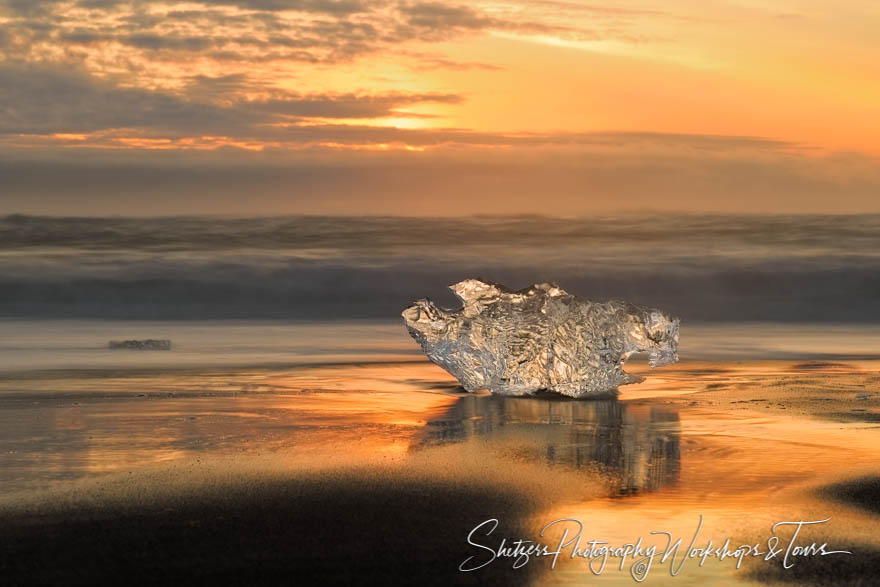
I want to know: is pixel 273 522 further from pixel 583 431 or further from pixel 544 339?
pixel 544 339

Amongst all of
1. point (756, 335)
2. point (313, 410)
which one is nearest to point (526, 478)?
point (313, 410)

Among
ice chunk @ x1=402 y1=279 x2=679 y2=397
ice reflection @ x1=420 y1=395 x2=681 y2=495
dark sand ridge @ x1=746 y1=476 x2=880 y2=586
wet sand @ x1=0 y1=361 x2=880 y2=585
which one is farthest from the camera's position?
ice chunk @ x1=402 y1=279 x2=679 y2=397

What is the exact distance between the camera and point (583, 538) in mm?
4879

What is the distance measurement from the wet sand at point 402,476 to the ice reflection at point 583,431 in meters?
0.03

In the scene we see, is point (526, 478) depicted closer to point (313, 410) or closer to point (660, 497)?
point (660, 497)

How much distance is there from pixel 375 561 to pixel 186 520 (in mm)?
1049

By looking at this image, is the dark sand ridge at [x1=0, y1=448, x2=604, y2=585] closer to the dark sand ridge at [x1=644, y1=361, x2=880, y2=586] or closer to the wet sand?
the wet sand

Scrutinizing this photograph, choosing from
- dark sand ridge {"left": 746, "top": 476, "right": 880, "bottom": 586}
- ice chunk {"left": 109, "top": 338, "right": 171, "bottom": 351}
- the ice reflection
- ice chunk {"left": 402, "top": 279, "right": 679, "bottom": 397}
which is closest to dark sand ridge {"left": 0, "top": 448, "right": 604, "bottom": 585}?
the ice reflection

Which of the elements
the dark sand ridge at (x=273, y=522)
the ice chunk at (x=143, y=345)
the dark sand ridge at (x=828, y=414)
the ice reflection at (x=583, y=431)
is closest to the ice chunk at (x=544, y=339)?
the ice reflection at (x=583, y=431)

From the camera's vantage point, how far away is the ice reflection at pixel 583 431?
629cm

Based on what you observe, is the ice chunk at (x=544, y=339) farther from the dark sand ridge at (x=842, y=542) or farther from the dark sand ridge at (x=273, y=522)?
the dark sand ridge at (x=842, y=542)

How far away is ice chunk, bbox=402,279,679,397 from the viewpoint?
8.95 metres

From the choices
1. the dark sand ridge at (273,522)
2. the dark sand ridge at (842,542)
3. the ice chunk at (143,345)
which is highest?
the dark sand ridge at (273,522)

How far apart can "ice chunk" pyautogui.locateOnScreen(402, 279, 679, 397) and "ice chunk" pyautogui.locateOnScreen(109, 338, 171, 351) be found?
15.7 feet
